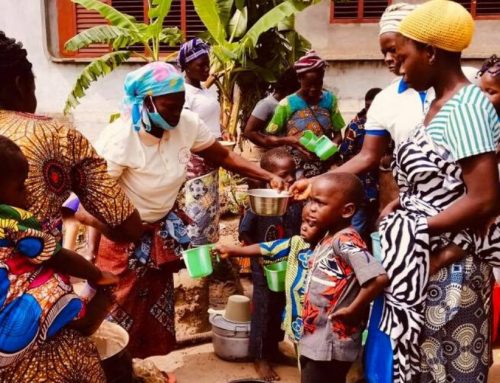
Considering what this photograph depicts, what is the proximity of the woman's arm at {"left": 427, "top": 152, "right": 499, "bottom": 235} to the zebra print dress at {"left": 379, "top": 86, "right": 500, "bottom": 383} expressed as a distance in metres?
0.06

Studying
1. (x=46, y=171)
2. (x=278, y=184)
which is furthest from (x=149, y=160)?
(x=46, y=171)

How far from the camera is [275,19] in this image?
612 centimetres

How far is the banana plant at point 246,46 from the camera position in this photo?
6.20 meters

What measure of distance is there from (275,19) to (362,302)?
14.2 ft

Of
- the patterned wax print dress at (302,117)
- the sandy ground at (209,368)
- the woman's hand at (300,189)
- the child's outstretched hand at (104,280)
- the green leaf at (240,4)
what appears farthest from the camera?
the green leaf at (240,4)

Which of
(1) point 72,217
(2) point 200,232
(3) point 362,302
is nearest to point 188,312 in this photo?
(2) point 200,232

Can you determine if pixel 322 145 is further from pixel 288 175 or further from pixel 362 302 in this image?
pixel 362 302

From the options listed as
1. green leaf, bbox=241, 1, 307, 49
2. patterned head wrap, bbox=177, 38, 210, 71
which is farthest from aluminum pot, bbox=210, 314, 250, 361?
green leaf, bbox=241, 1, 307, 49

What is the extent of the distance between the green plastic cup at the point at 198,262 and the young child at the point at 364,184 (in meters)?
1.97

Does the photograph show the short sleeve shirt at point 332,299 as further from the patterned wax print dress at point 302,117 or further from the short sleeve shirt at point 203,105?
the short sleeve shirt at point 203,105

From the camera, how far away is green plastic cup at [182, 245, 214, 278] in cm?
289

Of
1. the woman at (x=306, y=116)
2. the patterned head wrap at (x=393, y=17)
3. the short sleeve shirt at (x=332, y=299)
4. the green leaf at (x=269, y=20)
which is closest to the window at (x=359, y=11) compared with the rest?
the green leaf at (x=269, y=20)

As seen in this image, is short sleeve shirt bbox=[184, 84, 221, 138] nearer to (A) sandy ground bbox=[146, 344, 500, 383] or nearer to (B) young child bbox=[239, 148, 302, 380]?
(B) young child bbox=[239, 148, 302, 380]

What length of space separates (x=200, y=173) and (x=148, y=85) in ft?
5.76
